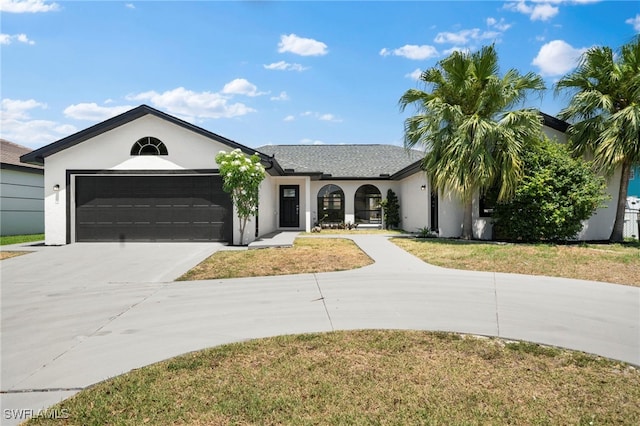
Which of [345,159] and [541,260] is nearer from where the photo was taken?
[541,260]

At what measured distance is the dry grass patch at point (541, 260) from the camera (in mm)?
7945

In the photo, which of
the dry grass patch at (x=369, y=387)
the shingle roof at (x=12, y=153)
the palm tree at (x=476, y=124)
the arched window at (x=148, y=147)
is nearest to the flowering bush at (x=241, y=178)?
the arched window at (x=148, y=147)

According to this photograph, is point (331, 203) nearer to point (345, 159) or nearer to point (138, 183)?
point (345, 159)

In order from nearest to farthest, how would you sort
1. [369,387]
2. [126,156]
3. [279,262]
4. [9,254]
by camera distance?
[369,387]
[279,262]
[9,254]
[126,156]

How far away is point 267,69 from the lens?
13.6 metres

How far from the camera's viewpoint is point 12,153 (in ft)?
62.1

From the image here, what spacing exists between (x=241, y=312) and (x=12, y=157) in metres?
19.3

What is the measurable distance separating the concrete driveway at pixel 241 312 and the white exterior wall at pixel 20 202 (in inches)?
413

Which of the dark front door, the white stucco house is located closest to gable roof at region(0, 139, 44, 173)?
the white stucco house

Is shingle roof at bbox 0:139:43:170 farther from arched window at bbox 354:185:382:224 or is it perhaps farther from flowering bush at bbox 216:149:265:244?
arched window at bbox 354:185:382:224

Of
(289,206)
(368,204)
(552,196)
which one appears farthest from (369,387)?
(368,204)

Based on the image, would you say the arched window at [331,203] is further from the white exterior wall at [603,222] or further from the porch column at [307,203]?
the white exterior wall at [603,222]

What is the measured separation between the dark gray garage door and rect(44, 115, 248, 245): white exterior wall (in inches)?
17.6

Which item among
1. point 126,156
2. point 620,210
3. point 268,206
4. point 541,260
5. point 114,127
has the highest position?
point 114,127
